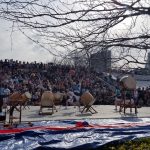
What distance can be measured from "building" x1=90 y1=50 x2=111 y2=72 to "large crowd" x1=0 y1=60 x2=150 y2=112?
19843mm

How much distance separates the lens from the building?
686 centimetres

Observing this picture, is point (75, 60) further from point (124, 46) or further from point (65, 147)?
point (65, 147)

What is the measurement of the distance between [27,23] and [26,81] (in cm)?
2492

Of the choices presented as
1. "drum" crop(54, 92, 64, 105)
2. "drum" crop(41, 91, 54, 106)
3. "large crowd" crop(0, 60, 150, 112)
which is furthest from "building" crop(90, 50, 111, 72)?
"large crowd" crop(0, 60, 150, 112)

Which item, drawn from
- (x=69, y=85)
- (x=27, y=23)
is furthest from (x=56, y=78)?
(x=27, y=23)

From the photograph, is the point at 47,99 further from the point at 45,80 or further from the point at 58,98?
the point at 45,80

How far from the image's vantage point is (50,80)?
34500mm

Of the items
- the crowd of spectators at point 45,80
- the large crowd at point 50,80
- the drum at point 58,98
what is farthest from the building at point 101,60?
the large crowd at point 50,80

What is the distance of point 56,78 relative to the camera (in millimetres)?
34969

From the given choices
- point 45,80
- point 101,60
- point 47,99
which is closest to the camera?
point 101,60

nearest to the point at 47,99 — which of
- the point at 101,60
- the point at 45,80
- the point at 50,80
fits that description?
the point at 101,60

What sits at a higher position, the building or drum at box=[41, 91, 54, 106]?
the building

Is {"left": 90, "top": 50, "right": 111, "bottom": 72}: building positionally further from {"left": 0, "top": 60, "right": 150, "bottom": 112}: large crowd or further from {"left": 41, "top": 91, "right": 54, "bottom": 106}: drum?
{"left": 0, "top": 60, "right": 150, "bottom": 112}: large crowd

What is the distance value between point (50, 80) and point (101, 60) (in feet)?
90.2
